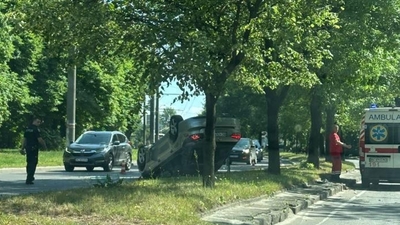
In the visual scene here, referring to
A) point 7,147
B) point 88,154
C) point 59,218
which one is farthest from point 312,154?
point 7,147

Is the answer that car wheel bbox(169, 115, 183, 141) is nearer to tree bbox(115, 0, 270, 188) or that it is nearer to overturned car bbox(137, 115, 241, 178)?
overturned car bbox(137, 115, 241, 178)

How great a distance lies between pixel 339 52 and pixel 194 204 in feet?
33.0

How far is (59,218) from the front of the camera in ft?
38.0

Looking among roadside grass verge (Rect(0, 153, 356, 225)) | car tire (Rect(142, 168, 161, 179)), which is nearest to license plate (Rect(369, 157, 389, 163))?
car tire (Rect(142, 168, 161, 179))

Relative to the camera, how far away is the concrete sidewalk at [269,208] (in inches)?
525

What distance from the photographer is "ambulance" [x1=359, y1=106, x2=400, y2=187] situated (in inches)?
961

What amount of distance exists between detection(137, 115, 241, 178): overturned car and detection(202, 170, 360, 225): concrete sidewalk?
2.30 metres

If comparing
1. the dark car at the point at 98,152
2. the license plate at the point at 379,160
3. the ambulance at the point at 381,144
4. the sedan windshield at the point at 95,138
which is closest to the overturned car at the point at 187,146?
the ambulance at the point at 381,144

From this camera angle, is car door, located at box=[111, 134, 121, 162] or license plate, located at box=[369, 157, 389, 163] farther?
car door, located at box=[111, 134, 121, 162]

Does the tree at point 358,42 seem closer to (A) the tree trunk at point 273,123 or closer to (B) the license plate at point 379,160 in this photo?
(A) the tree trunk at point 273,123

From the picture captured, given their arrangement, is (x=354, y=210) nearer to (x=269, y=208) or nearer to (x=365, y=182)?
(x=269, y=208)

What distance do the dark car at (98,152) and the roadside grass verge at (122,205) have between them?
12783 mm

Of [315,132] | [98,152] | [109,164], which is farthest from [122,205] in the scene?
[315,132]

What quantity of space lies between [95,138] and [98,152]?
1712mm
